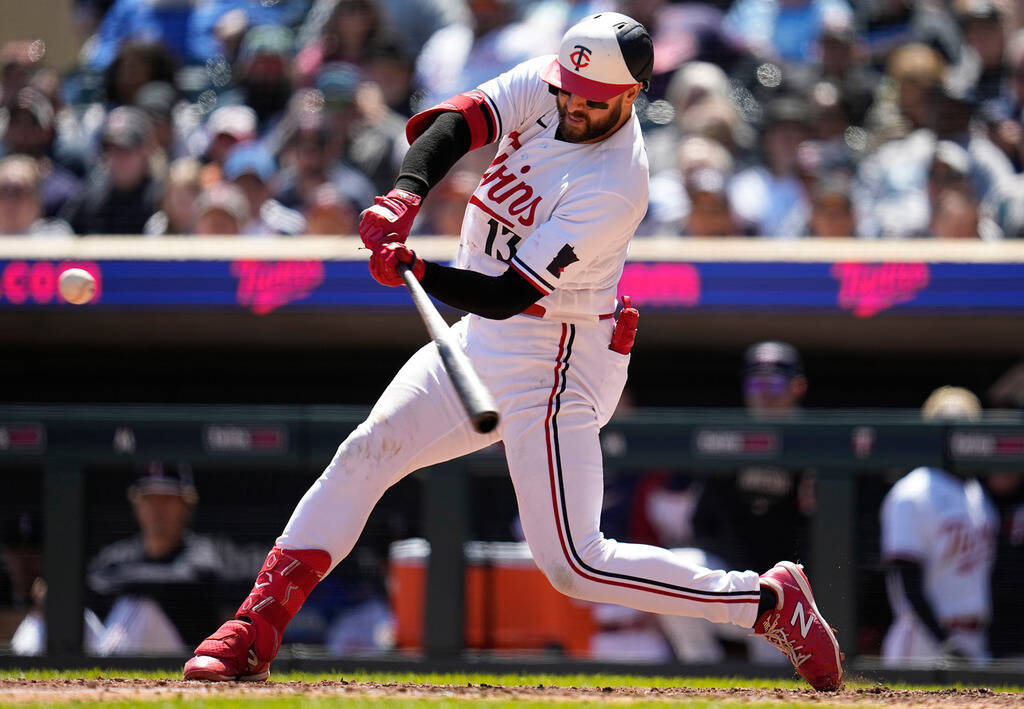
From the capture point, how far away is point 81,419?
19.2 feet

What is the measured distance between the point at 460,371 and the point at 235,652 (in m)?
0.95

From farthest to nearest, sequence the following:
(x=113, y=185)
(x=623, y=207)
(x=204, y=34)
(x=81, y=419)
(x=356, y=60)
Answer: (x=204, y=34) < (x=356, y=60) < (x=113, y=185) < (x=81, y=419) < (x=623, y=207)

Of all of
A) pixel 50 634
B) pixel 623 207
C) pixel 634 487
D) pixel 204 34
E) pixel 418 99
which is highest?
pixel 204 34

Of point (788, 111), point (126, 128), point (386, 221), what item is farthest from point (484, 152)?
point (386, 221)

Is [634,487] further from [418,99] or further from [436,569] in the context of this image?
[418,99]

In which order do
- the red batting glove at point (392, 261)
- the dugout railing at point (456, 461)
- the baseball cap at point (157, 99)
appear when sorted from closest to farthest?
the red batting glove at point (392, 261), the dugout railing at point (456, 461), the baseball cap at point (157, 99)

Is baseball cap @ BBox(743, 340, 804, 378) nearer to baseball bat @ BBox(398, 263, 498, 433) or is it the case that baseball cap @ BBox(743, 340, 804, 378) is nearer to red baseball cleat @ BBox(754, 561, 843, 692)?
red baseball cleat @ BBox(754, 561, 843, 692)

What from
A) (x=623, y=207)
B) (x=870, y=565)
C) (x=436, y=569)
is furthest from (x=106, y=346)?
(x=623, y=207)

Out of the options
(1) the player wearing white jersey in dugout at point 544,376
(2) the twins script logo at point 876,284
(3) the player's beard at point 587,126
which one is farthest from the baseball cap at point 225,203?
(3) the player's beard at point 587,126

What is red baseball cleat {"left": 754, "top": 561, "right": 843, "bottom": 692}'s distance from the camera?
12.0 ft

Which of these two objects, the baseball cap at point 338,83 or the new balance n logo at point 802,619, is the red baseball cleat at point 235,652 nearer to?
the new balance n logo at point 802,619

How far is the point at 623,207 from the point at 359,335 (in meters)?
3.46

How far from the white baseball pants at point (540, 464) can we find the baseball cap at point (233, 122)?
4.61 m

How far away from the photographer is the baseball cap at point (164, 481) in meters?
5.82
